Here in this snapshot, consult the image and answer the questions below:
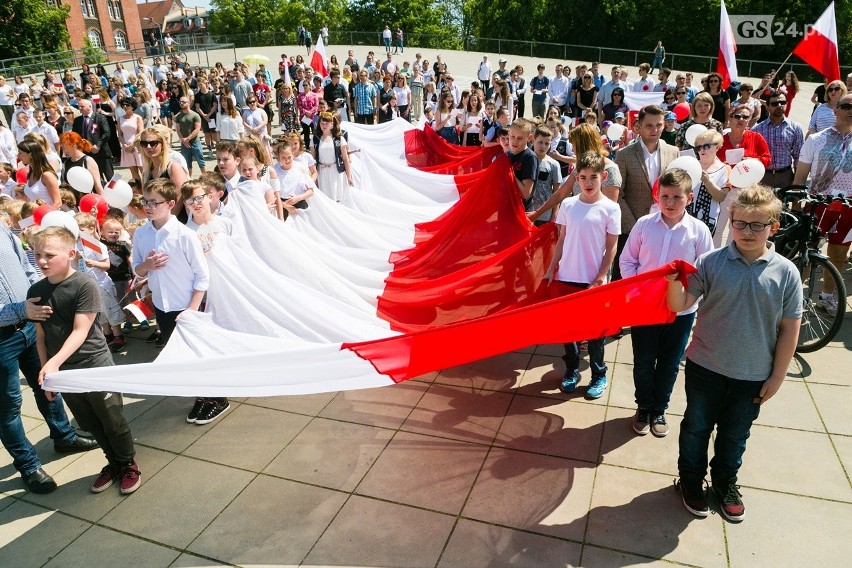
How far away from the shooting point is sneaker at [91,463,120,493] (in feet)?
12.8

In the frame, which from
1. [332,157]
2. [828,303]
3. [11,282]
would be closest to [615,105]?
[332,157]

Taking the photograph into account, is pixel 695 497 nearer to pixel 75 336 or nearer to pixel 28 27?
pixel 75 336

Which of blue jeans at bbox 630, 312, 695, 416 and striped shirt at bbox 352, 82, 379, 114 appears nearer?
blue jeans at bbox 630, 312, 695, 416

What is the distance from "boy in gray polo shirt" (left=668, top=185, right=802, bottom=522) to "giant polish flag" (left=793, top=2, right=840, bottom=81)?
7.23 meters

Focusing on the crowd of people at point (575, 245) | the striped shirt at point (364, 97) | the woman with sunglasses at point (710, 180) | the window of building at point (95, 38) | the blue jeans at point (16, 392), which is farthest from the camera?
the window of building at point (95, 38)

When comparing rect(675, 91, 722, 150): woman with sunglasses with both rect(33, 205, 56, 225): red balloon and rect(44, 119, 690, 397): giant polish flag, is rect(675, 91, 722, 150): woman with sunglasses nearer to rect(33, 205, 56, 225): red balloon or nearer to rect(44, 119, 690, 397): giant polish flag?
rect(44, 119, 690, 397): giant polish flag

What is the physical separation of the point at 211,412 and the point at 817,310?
5711mm

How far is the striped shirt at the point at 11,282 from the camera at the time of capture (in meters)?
3.69

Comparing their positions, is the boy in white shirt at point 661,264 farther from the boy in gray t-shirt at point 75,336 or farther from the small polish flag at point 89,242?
the small polish flag at point 89,242

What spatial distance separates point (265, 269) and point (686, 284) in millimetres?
3065

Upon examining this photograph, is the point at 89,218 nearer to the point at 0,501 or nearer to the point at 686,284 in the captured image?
the point at 0,501

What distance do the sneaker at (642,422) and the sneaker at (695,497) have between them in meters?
0.67

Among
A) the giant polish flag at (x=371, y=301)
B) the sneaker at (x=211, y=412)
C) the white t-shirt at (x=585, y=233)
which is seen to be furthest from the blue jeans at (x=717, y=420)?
the sneaker at (x=211, y=412)

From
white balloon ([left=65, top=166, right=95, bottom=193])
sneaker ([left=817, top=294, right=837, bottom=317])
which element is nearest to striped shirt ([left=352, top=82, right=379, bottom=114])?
white balloon ([left=65, top=166, right=95, bottom=193])
